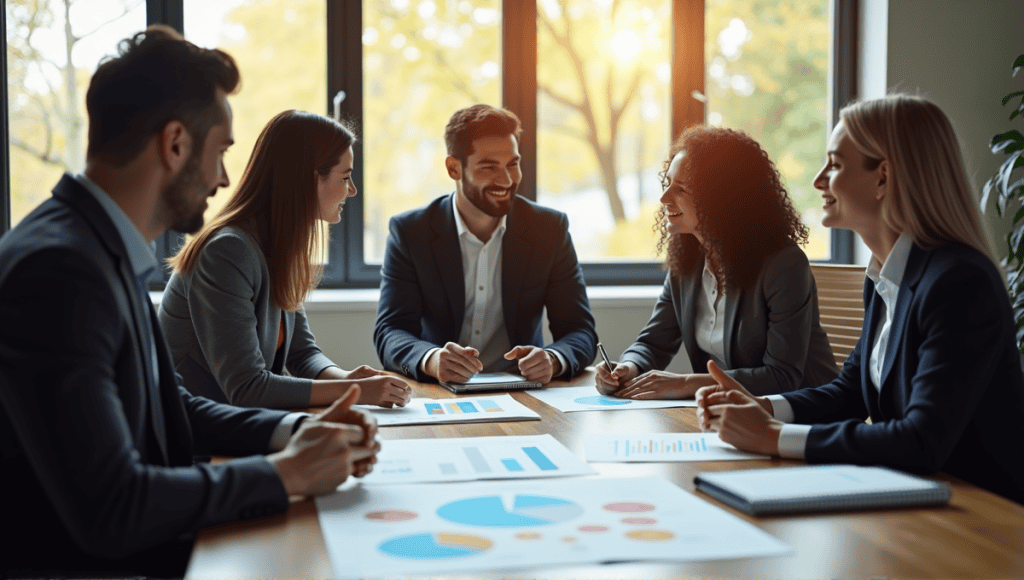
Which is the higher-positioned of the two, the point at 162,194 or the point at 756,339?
the point at 162,194

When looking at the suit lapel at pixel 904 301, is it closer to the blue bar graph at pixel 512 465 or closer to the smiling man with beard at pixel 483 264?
the blue bar graph at pixel 512 465

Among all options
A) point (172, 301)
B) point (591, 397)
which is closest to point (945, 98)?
point (591, 397)

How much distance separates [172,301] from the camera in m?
1.98

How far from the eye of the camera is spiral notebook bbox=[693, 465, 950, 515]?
1.04m

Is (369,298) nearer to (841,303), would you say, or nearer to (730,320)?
(730,320)

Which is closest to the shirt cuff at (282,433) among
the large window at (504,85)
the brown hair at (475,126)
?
the brown hair at (475,126)

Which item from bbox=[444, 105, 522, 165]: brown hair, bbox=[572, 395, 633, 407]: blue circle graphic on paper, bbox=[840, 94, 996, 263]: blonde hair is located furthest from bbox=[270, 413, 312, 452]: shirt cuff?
bbox=[444, 105, 522, 165]: brown hair

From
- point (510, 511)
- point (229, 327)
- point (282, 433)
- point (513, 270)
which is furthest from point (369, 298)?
point (510, 511)

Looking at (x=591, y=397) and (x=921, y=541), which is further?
(x=591, y=397)

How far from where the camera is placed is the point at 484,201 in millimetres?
2877

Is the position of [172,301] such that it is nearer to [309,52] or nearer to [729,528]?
[729,528]

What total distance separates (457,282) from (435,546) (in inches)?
73.2

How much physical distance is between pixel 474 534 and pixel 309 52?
10.0 feet

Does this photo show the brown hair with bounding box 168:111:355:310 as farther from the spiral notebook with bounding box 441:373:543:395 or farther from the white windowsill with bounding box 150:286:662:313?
the white windowsill with bounding box 150:286:662:313
